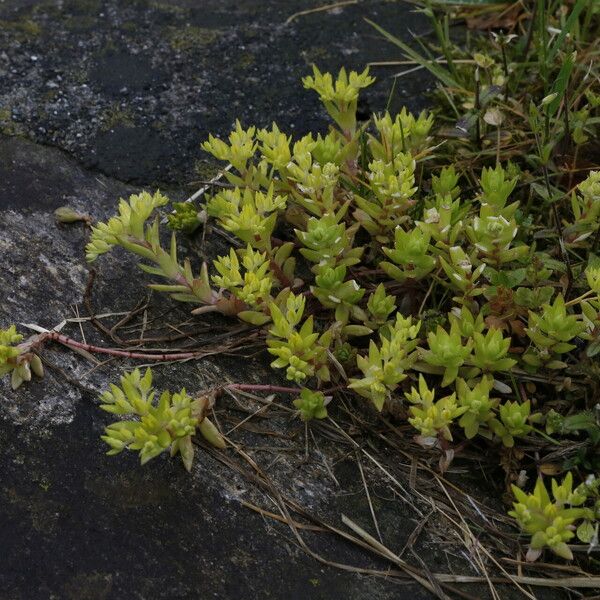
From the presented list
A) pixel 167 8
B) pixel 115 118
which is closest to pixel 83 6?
pixel 167 8

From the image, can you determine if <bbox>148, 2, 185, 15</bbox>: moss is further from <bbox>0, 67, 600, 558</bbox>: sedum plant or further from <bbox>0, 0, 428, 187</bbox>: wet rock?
<bbox>0, 67, 600, 558</bbox>: sedum plant

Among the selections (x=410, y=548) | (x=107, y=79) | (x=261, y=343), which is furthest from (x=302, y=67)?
(x=410, y=548)

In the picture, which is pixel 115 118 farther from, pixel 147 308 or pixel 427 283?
pixel 427 283

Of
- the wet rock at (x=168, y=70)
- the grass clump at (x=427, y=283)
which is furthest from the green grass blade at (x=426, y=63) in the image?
the grass clump at (x=427, y=283)

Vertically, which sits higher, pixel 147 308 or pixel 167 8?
pixel 167 8

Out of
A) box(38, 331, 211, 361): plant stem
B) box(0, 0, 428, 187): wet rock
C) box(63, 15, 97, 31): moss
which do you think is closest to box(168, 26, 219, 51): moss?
box(0, 0, 428, 187): wet rock

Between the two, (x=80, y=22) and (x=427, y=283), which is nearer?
(x=427, y=283)
